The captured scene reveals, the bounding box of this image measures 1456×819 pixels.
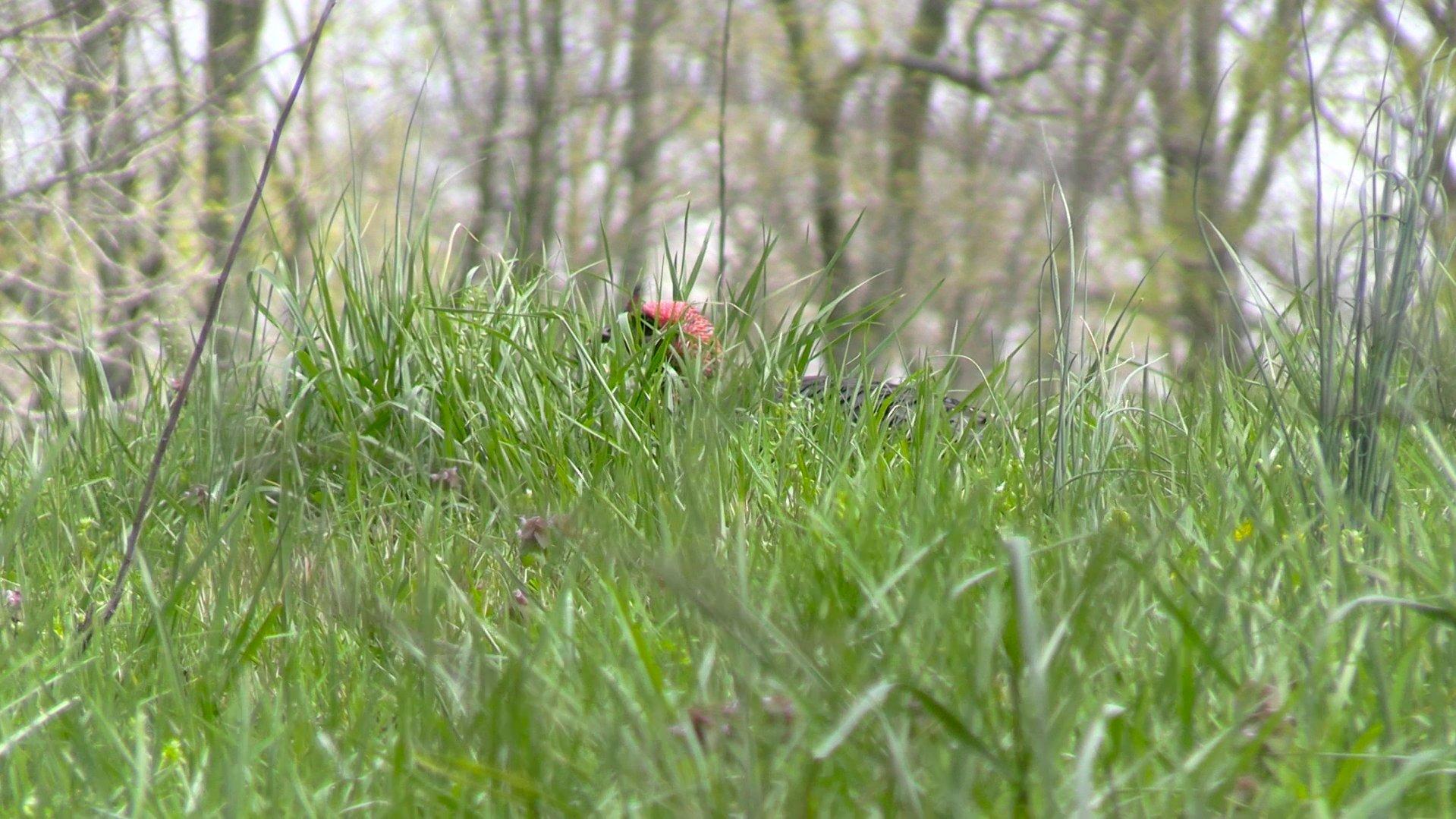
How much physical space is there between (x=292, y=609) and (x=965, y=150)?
14.5 metres

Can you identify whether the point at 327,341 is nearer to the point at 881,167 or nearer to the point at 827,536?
the point at 827,536

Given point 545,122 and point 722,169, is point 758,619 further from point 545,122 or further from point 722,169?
point 545,122

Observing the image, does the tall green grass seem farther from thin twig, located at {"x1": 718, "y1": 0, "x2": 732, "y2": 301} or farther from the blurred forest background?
the blurred forest background

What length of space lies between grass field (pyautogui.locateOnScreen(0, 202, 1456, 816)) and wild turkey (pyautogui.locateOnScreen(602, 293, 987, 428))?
86mm

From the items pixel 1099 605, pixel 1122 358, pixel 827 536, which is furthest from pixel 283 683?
pixel 1122 358

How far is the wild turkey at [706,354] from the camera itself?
239cm

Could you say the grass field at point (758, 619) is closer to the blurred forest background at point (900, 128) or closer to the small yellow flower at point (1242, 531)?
the small yellow flower at point (1242, 531)

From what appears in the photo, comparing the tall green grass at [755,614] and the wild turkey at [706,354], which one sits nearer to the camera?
the tall green grass at [755,614]

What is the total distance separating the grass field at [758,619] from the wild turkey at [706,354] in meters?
0.09

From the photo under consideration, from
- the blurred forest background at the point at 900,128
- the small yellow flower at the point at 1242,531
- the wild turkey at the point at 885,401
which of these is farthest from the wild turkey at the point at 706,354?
the blurred forest background at the point at 900,128

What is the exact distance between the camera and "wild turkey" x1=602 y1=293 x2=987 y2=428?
2.39 metres

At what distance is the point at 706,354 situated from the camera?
2549 millimetres

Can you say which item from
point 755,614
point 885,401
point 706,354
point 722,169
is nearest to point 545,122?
point 706,354

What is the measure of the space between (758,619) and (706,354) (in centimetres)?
157
